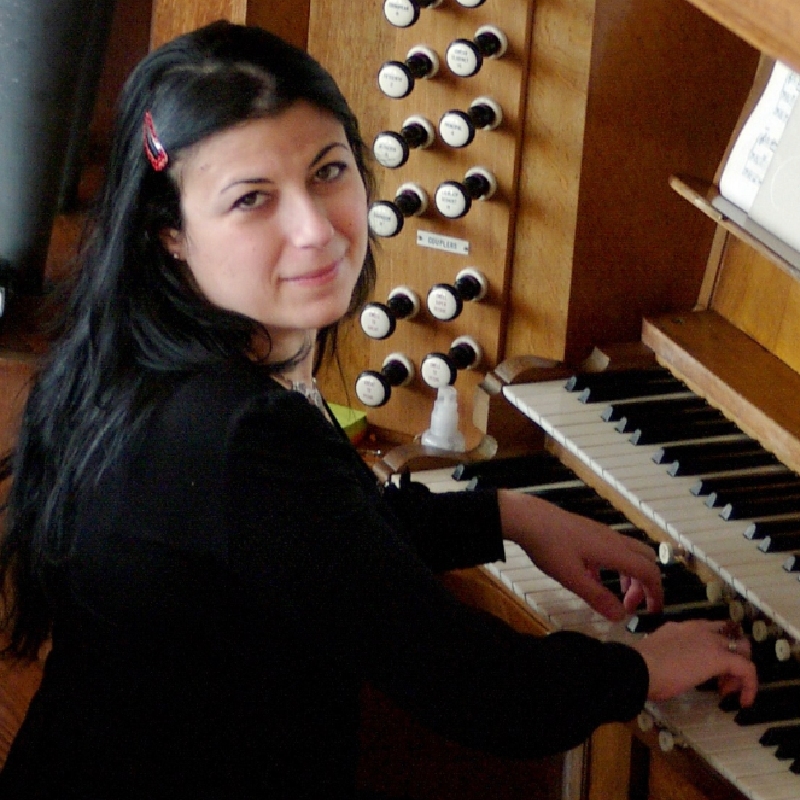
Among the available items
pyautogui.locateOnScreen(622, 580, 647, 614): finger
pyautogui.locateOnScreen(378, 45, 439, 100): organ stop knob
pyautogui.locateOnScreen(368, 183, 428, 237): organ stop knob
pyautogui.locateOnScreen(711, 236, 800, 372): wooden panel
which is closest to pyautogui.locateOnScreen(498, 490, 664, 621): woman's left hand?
pyautogui.locateOnScreen(622, 580, 647, 614): finger

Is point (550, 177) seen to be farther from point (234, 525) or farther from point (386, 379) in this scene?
point (234, 525)

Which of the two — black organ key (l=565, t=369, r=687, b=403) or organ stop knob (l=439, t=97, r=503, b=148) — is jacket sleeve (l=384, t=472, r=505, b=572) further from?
organ stop knob (l=439, t=97, r=503, b=148)

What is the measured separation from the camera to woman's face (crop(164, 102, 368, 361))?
1329 millimetres

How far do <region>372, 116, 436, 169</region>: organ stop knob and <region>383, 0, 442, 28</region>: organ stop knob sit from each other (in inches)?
5.6

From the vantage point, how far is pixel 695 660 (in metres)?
1.41

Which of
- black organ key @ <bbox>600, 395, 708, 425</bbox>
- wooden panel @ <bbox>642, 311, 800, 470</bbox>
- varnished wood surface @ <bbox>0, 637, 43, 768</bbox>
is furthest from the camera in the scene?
varnished wood surface @ <bbox>0, 637, 43, 768</bbox>

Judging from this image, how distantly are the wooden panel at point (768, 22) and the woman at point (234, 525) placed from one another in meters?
0.50

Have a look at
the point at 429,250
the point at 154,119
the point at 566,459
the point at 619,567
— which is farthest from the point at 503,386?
the point at 154,119

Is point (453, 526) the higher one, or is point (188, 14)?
point (188, 14)

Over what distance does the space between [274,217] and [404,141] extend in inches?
29.6

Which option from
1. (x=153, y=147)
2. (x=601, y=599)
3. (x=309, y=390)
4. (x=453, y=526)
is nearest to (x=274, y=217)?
(x=153, y=147)

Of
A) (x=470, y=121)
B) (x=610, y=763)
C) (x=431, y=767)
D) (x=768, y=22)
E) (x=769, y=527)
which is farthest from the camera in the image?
(x=431, y=767)

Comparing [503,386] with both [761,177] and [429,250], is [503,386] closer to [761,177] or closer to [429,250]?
[429,250]

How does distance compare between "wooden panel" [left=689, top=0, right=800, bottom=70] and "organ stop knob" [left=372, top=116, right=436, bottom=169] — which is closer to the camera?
"wooden panel" [left=689, top=0, right=800, bottom=70]
